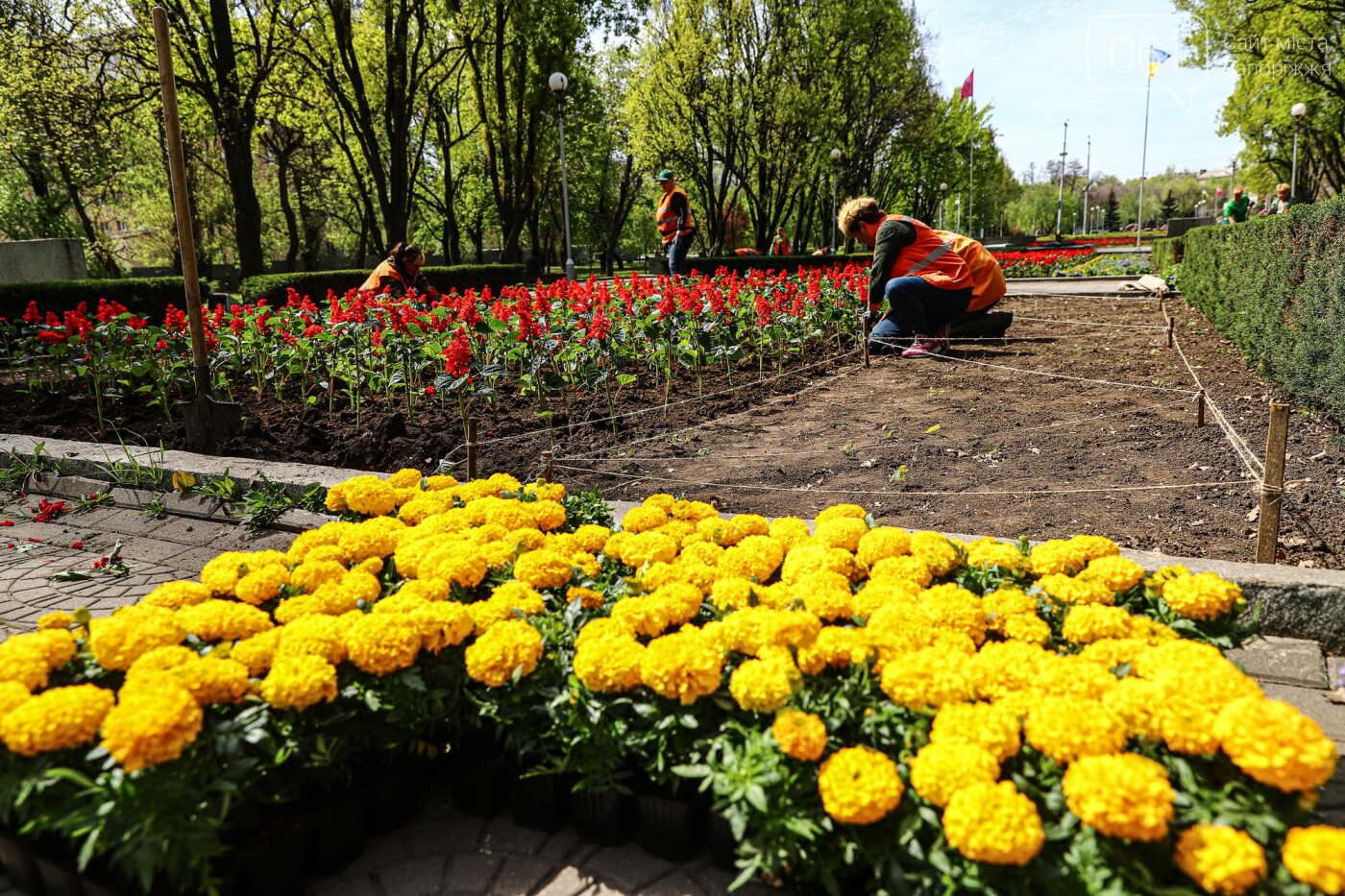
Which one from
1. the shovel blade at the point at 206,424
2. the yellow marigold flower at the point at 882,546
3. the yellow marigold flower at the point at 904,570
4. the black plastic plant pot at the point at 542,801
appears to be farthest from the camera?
the shovel blade at the point at 206,424

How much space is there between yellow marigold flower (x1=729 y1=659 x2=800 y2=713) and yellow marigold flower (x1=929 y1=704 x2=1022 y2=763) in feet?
1.02

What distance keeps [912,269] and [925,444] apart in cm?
318

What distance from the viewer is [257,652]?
6.25 feet

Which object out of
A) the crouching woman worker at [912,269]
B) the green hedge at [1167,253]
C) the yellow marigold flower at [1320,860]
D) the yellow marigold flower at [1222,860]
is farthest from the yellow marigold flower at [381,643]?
the green hedge at [1167,253]

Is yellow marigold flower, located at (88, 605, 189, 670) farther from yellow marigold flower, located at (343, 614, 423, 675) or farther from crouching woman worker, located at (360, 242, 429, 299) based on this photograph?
crouching woman worker, located at (360, 242, 429, 299)

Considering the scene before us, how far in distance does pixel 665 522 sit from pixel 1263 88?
30637 mm

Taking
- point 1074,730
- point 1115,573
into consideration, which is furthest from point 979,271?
point 1074,730

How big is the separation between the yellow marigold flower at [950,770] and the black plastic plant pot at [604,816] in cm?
79

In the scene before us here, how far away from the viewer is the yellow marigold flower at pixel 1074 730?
149cm

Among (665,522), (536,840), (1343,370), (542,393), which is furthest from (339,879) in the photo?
(1343,370)

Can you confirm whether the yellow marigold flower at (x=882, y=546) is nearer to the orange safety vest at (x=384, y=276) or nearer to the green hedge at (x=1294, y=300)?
the green hedge at (x=1294, y=300)

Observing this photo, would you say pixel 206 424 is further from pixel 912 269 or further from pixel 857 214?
pixel 912 269

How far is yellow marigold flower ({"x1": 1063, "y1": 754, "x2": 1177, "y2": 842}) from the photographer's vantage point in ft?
4.37

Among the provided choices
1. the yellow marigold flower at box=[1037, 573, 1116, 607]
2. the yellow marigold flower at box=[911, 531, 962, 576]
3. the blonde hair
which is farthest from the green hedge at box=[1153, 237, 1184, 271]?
the yellow marigold flower at box=[1037, 573, 1116, 607]
